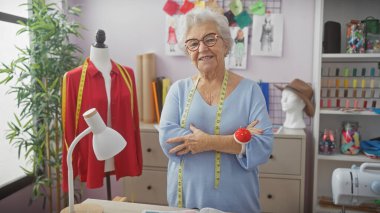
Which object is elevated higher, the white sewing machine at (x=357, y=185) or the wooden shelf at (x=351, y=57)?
the wooden shelf at (x=351, y=57)

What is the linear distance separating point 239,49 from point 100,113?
135cm

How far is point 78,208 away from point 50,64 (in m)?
1.43

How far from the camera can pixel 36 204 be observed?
9.20ft

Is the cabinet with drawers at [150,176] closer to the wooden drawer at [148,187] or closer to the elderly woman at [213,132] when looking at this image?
the wooden drawer at [148,187]

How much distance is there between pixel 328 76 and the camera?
2.51 m

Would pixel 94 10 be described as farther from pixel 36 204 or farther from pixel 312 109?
pixel 312 109

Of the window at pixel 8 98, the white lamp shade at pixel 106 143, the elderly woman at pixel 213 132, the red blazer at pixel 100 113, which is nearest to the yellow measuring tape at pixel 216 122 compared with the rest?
the elderly woman at pixel 213 132

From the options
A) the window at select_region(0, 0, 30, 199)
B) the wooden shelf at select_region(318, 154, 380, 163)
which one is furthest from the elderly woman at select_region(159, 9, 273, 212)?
the window at select_region(0, 0, 30, 199)

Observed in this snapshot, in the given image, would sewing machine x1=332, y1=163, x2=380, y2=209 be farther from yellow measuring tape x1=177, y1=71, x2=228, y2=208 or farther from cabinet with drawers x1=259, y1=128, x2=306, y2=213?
yellow measuring tape x1=177, y1=71, x2=228, y2=208

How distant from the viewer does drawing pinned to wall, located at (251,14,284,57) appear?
2.61 metres

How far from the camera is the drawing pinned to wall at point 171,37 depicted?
280cm

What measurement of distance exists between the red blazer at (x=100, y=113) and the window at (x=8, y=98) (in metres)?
0.87

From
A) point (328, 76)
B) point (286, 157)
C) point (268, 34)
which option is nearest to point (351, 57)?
point (328, 76)

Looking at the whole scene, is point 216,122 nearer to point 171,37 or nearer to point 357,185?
point 357,185
